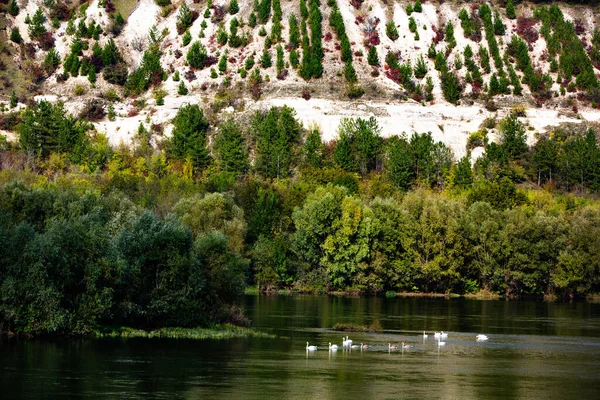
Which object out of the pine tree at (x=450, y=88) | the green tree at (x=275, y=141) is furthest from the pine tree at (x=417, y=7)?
the green tree at (x=275, y=141)

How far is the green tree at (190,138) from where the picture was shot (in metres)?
147

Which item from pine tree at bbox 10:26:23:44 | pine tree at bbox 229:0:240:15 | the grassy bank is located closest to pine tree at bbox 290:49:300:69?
pine tree at bbox 229:0:240:15

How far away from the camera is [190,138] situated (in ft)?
490

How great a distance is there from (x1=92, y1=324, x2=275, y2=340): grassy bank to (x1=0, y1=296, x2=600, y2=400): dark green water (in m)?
1.48

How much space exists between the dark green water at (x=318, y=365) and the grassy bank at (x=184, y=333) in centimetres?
148

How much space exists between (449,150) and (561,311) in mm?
56572

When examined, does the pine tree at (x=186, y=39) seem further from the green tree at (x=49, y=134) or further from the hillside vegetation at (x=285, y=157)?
the green tree at (x=49, y=134)

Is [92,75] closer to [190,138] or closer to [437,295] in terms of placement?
[190,138]

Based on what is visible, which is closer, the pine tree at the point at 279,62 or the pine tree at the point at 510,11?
the pine tree at the point at 279,62

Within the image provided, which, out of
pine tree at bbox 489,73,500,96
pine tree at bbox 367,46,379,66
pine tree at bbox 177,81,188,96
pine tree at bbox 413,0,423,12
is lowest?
pine tree at bbox 177,81,188,96

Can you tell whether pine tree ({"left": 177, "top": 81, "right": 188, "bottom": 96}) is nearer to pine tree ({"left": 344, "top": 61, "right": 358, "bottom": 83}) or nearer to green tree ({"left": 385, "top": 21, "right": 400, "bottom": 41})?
pine tree ({"left": 344, "top": 61, "right": 358, "bottom": 83})

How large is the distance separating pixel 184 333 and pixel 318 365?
12.1 meters

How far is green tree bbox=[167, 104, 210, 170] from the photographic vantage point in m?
147

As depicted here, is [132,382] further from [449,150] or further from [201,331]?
[449,150]
